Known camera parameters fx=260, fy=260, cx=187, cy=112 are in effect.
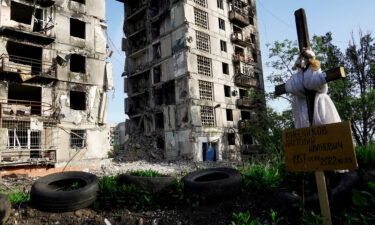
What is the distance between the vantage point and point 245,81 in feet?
109

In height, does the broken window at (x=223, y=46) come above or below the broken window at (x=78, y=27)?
above

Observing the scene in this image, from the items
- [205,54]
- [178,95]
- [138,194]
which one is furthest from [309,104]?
[205,54]

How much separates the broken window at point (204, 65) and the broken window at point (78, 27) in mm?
12271

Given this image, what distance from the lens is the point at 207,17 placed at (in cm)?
3120

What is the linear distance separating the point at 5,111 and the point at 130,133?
18.7m

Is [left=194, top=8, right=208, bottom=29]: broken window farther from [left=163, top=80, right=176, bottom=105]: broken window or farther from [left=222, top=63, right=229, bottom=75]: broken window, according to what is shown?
[left=163, top=80, right=176, bottom=105]: broken window

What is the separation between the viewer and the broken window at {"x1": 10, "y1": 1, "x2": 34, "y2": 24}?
18.9m

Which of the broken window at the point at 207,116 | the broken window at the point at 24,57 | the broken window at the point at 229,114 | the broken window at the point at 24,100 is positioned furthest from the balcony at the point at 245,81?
the broken window at the point at 24,100

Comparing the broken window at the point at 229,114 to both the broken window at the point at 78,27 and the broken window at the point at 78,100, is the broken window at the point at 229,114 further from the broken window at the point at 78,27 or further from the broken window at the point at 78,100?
the broken window at the point at 78,27

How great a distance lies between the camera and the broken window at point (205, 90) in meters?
28.7

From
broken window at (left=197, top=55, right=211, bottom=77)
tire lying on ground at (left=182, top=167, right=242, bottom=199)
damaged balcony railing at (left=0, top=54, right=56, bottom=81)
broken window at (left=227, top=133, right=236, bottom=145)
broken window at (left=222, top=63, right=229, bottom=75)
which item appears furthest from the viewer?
broken window at (left=222, top=63, right=229, bottom=75)

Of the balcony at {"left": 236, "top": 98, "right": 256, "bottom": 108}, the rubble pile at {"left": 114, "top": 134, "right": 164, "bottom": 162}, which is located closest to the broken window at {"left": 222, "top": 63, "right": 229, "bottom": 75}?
the balcony at {"left": 236, "top": 98, "right": 256, "bottom": 108}

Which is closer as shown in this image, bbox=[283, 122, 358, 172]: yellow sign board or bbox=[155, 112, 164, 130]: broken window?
bbox=[283, 122, 358, 172]: yellow sign board

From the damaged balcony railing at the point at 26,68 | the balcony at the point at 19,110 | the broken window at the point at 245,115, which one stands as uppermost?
the damaged balcony railing at the point at 26,68
